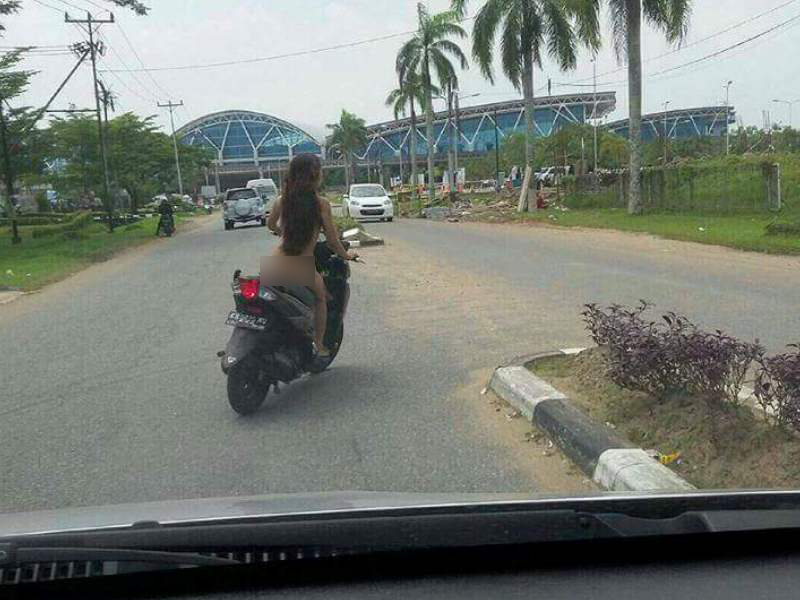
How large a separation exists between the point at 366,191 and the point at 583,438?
3542 centimetres

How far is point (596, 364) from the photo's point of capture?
6.99 metres

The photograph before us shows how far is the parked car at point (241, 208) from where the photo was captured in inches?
1534

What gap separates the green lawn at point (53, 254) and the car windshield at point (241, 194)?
3.85 metres

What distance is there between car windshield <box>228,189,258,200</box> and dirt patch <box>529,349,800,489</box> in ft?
113

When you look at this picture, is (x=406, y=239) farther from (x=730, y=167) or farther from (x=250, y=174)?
(x=250, y=174)

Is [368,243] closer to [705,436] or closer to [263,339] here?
[263,339]

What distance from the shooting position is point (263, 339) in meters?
6.57

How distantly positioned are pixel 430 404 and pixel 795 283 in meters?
8.02

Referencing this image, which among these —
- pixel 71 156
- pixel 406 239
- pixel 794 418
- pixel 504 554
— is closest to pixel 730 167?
pixel 406 239

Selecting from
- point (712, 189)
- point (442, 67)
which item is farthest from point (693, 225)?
point (442, 67)

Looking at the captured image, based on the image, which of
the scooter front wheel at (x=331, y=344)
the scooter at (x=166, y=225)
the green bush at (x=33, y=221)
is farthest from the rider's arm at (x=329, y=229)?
the green bush at (x=33, y=221)

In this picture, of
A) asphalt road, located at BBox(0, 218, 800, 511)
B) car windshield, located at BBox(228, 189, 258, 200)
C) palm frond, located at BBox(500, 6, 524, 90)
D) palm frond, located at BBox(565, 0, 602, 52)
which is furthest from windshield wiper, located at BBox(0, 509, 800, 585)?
car windshield, located at BBox(228, 189, 258, 200)

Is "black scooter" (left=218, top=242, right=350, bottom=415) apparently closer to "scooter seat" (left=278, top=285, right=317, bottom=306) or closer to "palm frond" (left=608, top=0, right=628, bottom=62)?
"scooter seat" (left=278, top=285, right=317, bottom=306)

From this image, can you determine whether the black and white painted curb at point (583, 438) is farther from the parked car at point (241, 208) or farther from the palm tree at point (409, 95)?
Answer: the palm tree at point (409, 95)
